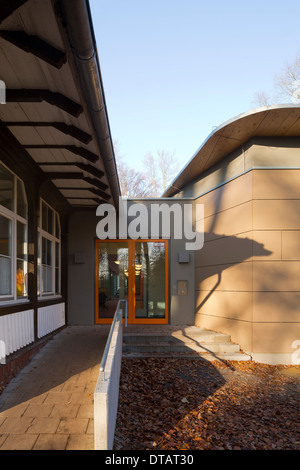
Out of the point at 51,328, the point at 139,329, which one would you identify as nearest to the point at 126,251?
the point at 139,329

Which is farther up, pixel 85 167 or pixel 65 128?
pixel 65 128

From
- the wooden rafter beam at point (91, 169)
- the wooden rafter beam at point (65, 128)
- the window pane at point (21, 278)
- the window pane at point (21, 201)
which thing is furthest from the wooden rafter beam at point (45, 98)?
the window pane at point (21, 278)

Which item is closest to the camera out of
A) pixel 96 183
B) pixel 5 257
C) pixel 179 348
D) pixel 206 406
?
pixel 206 406

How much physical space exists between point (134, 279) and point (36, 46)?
6.79m

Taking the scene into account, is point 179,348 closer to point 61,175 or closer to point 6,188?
point 61,175

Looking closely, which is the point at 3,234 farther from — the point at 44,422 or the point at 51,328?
the point at 51,328

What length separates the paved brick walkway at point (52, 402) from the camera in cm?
307

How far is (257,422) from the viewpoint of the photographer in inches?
162

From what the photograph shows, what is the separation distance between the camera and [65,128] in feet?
13.0

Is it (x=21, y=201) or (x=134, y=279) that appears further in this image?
(x=134, y=279)

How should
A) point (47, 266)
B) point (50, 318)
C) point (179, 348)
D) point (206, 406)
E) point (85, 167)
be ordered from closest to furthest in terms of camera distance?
point (206, 406), point (85, 167), point (179, 348), point (50, 318), point (47, 266)

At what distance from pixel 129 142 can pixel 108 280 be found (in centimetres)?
1998

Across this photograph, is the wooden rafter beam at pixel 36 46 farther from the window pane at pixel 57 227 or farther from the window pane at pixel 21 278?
the window pane at pixel 57 227

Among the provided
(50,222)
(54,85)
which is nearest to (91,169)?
(54,85)
